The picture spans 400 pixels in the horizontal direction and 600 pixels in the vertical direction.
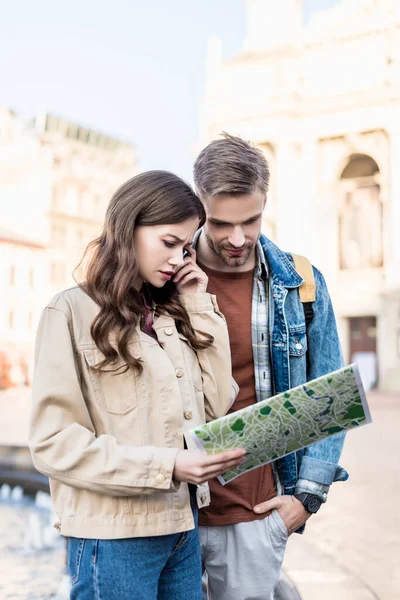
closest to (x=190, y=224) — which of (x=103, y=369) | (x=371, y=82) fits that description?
(x=103, y=369)

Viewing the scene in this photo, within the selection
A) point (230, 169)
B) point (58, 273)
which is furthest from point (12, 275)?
point (230, 169)

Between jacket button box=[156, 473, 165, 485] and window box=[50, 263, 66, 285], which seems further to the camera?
window box=[50, 263, 66, 285]

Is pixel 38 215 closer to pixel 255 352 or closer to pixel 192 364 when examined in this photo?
pixel 255 352

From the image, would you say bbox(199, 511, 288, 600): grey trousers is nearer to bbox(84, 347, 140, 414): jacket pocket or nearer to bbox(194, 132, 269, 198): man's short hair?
bbox(84, 347, 140, 414): jacket pocket

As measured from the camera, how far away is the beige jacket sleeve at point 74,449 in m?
1.75

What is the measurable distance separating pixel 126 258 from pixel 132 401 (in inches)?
14.1

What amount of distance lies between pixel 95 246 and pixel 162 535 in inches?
29.5

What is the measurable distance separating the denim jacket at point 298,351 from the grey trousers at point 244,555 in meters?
0.16

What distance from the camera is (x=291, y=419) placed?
184cm

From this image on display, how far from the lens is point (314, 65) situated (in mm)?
26234

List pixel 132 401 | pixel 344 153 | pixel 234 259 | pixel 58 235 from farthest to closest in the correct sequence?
1. pixel 58 235
2. pixel 344 153
3. pixel 234 259
4. pixel 132 401

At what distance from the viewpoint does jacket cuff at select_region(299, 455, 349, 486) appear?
2400mm

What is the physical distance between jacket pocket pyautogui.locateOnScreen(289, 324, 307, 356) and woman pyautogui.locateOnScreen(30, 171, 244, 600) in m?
0.37

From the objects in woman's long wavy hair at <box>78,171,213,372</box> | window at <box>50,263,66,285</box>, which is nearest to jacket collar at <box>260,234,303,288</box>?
woman's long wavy hair at <box>78,171,213,372</box>
